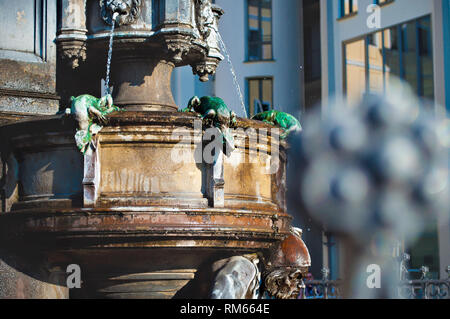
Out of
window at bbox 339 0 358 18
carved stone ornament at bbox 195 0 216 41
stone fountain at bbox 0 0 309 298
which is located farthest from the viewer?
window at bbox 339 0 358 18

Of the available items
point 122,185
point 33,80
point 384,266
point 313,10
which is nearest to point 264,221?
point 122,185

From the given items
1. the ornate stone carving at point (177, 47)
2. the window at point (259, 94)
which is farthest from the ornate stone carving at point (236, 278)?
the window at point (259, 94)

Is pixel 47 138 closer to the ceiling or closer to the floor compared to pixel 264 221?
closer to the ceiling

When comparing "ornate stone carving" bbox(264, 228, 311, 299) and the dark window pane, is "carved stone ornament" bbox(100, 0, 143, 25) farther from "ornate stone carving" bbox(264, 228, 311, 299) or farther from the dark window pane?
the dark window pane

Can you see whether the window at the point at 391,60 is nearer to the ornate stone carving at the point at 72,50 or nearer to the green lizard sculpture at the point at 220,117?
the ornate stone carving at the point at 72,50

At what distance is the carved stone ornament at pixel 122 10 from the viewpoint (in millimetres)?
8023

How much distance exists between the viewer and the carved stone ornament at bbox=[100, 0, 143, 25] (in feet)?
26.3

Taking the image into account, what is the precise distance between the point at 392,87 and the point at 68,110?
20362 mm

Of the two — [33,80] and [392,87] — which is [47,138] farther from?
[392,87]

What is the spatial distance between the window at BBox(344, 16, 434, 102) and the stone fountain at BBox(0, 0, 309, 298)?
17.7 meters

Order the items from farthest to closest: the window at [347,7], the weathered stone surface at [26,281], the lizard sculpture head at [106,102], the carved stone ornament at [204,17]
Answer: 1. the window at [347,7]
2. the carved stone ornament at [204,17]
3. the weathered stone surface at [26,281]
4. the lizard sculpture head at [106,102]

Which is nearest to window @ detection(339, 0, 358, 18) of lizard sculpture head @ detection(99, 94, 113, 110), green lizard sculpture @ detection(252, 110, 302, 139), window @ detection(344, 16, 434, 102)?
window @ detection(344, 16, 434, 102)

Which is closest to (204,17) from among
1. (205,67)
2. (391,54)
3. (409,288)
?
(205,67)

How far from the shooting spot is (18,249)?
24.2 feet
